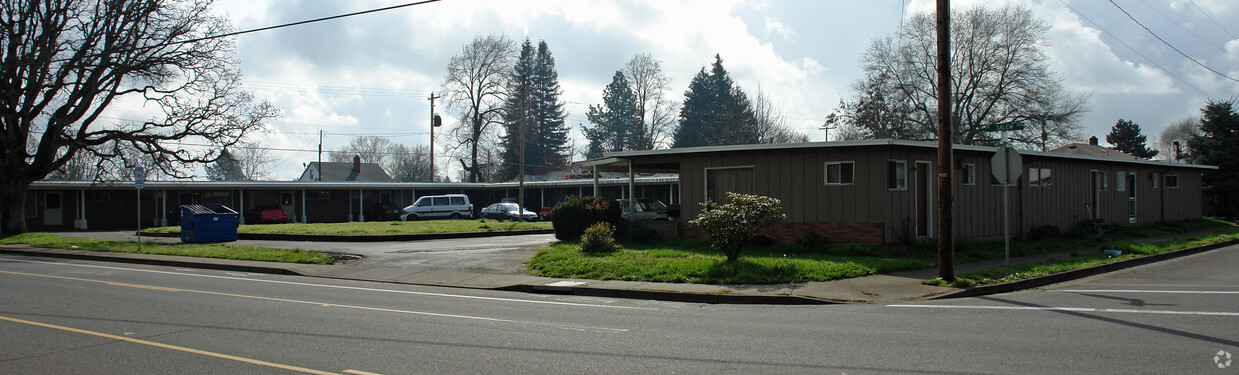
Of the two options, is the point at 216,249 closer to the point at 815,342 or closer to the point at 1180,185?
the point at 815,342

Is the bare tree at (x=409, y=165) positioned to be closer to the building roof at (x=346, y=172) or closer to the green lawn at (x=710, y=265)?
the building roof at (x=346, y=172)

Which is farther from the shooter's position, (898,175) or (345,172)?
(345,172)

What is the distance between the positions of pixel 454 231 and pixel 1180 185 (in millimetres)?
29642

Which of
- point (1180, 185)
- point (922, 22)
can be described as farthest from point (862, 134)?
point (1180, 185)

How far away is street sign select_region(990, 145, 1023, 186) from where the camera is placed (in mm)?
13463

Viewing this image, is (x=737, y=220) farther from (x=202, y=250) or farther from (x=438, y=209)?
(x=438, y=209)

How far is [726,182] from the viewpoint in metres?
19.9

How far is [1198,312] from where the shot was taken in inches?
369

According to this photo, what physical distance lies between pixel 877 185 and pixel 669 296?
741 centimetres

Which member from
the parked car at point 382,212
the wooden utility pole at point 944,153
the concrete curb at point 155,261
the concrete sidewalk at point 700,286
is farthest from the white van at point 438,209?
the wooden utility pole at point 944,153

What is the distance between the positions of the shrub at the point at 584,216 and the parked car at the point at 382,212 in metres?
26.6

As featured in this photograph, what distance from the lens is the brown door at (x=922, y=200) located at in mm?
18359

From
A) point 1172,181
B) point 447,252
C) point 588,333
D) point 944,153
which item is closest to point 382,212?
point 447,252

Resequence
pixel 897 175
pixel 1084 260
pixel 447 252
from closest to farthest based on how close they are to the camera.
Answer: pixel 1084 260 → pixel 897 175 → pixel 447 252
